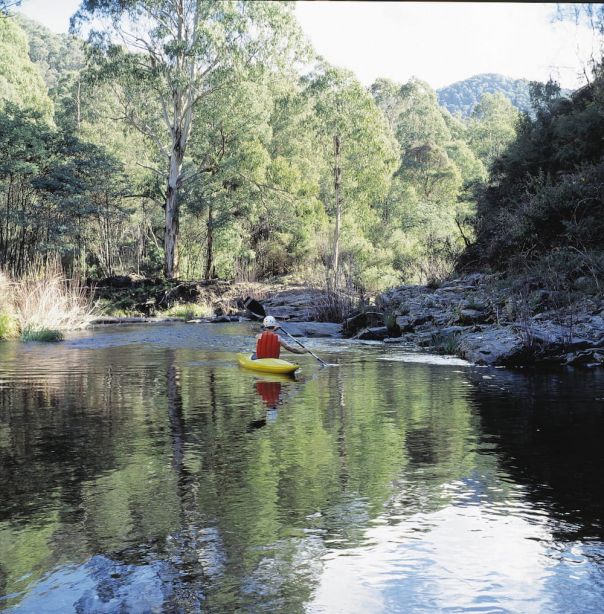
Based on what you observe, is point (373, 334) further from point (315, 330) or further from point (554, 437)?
point (554, 437)

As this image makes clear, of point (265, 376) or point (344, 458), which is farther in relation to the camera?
point (265, 376)

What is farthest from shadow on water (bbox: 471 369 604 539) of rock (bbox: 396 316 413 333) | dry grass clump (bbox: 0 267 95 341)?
dry grass clump (bbox: 0 267 95 341)

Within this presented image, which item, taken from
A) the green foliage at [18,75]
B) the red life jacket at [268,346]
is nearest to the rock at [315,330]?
the red life jacket at [268,346]

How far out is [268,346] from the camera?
12.4 m

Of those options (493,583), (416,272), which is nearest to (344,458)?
(493,583)

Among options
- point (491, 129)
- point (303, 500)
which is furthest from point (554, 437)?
point (491, 129)

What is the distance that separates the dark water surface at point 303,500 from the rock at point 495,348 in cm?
260

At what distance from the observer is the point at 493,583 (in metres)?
3.80

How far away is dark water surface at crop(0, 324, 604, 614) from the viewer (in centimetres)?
372

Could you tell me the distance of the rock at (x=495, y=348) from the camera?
12.9 m

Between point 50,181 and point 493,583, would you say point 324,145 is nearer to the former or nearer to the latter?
point 50,181

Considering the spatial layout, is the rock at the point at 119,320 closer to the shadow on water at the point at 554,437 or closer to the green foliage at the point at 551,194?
the green foliage at the point at 551,194

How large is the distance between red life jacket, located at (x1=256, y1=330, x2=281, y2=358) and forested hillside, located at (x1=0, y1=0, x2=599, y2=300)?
348 inches

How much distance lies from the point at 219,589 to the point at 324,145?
132 ft
